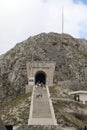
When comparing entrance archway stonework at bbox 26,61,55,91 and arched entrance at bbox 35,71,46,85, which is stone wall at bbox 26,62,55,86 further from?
arched entrance at bbox 35,71,46,85

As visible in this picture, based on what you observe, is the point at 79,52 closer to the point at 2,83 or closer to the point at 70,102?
the point at 2,83

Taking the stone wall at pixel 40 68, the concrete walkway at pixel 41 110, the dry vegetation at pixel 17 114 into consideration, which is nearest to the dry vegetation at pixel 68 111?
the concrete walkway at pixel 41 110

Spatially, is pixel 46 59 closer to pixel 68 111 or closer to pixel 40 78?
pixel 40 78

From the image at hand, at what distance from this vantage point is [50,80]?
76.6 meters

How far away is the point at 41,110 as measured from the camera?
5062 centimetres

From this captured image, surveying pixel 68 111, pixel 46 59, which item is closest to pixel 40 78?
pixel 46 59

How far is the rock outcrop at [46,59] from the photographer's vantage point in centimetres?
8781

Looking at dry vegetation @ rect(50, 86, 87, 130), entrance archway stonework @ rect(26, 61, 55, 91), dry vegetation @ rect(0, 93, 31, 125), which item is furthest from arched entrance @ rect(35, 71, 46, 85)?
dry vegetation @ rect(0, 93, 31, 125)

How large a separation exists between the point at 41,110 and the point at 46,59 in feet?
141

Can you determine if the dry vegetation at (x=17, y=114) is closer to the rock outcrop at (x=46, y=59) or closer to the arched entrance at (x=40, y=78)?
the arched entrance at (x=40, y=78)

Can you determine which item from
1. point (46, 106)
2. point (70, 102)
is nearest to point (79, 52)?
point (70, 102)

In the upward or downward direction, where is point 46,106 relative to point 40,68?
downward

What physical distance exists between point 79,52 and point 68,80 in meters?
13.6

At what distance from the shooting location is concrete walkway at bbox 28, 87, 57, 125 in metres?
43.7
